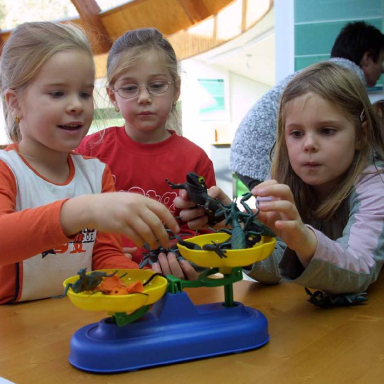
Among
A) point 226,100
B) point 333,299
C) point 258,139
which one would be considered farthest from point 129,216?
point 226,100

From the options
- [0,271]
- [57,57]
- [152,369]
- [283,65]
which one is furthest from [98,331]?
[283,65]

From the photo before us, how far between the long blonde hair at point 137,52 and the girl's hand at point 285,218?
656 millimetres

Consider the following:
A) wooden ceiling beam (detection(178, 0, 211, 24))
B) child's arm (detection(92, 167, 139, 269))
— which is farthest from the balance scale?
wooden ceiling beam (detection(178, 0, 211, 24))

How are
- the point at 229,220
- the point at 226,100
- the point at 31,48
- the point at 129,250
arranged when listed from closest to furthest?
the point at 229,220 → the point at 31,48 → the point at 129,250 → the point at 226,100

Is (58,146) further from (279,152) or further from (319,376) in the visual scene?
(319,376)

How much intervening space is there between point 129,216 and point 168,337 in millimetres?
157

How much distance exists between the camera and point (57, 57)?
95 centimetres

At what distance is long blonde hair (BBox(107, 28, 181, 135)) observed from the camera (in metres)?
1.28

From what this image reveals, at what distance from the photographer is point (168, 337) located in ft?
2.04

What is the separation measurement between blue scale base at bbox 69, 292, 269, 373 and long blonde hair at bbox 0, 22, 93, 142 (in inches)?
21.4

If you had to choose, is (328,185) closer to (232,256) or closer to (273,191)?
(273,191)

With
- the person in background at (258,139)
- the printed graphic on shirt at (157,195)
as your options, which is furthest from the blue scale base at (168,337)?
the person in background at (258,139)

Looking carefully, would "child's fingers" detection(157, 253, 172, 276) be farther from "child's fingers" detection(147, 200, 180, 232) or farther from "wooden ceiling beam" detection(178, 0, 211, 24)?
"wooden ceiling beam" detection(178, 0, 211, 24)

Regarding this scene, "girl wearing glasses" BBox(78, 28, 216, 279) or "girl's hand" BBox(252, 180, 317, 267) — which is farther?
"girl wearing glasses" BBox(78, 28, 216, 279)
